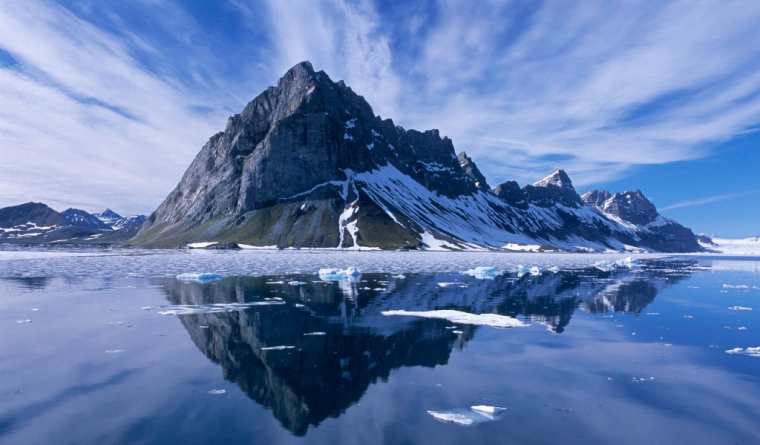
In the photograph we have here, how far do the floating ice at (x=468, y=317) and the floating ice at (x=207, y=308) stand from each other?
369 inches

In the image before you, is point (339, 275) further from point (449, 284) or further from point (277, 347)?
point (277, 347)

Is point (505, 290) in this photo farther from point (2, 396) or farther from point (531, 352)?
point (2, 396)

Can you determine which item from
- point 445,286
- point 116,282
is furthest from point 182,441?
point 116,282

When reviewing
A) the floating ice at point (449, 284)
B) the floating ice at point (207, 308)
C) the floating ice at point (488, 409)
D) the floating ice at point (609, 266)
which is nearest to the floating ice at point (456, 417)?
the floating ice at point (488, 409)

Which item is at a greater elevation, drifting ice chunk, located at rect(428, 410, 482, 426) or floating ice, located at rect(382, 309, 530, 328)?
floating ice, located at rect(382, 309, 530, 328)

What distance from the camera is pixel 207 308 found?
30.6 m

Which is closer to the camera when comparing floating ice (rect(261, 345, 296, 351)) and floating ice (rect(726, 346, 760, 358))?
floating ice (rect(261, 345, 296, 351))

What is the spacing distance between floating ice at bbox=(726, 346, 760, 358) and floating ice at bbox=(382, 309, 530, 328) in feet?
31.7

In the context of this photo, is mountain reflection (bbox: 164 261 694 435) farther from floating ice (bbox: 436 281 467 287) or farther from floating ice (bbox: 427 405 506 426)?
floating ice (bbox: 427 405 506 426)

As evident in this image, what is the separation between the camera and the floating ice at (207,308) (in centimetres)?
2908

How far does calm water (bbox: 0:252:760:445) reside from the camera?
41.1 ft

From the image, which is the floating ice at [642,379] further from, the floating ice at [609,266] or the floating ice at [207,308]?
the floating ice at [609,266]

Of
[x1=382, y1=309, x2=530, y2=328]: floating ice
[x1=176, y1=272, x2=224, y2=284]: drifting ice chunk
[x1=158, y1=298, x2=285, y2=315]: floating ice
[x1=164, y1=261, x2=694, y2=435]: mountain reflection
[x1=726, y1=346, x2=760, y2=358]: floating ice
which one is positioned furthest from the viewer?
[x1=176, y1=272, x2=224, y2=284]: drifting ice chunk

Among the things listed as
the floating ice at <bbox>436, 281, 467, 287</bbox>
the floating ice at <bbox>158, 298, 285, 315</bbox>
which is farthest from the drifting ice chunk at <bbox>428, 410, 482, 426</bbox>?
the floating ice at <bbox>436, 281, 467, 287</bbox>
